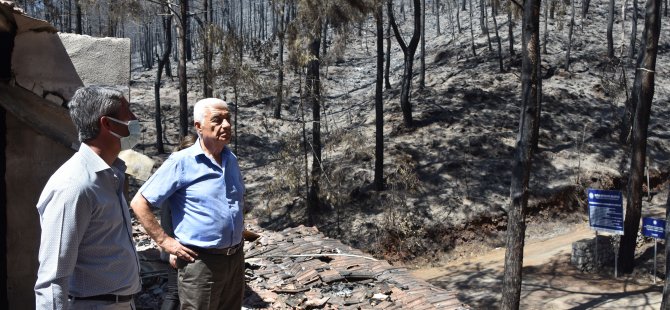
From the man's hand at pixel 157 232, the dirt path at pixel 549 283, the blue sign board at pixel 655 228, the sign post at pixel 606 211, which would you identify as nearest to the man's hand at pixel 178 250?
the man's hand at pixel 157 232

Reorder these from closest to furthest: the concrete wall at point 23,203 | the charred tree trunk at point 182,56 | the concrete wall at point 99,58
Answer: the concrete wall at point 23,203 < the concrete wall at point 99,58 < the charred tree trunk at point 182,56

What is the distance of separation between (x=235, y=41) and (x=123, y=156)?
14572mm

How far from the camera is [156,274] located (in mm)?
5570

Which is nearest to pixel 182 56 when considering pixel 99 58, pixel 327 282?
pixel 99 58

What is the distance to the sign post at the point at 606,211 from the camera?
13.5 m

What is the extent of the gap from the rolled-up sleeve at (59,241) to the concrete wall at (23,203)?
2.30 metres

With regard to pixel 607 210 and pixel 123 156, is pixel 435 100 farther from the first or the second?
pixel 123 156

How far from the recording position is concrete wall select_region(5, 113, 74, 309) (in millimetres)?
4539

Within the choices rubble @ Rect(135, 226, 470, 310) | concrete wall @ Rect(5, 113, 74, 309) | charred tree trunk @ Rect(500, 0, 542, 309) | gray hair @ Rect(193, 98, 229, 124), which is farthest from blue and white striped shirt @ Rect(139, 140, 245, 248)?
charred tree trunk @ Rect(500, 0, 542, 309)

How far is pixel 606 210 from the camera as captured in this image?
13.6m

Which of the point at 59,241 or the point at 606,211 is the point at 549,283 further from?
the point at 59,241

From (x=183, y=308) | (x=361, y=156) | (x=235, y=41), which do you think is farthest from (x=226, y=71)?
(x=183, y=308)

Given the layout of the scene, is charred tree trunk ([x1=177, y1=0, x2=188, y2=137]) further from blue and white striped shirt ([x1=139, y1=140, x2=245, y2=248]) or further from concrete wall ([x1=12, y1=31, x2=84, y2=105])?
blue and white striped shirt ([x1=139, y1=140, x2=245, y2=248])

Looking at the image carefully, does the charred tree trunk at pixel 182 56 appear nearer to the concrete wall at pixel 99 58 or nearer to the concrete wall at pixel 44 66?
the concrete wall at pixel 99 58
